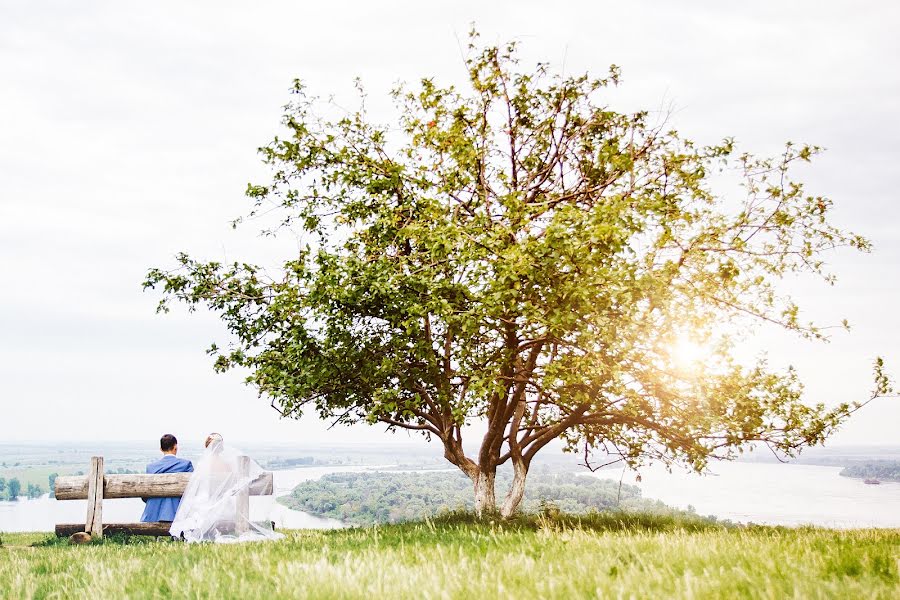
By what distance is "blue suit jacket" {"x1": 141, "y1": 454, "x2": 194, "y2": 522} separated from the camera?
16375mm

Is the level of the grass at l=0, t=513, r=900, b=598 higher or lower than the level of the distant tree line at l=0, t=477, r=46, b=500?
higher

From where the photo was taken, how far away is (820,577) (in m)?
5.95

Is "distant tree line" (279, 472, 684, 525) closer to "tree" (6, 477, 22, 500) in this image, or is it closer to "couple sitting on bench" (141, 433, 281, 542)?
"couple sitting on bench" (141, 433, 281, 542)

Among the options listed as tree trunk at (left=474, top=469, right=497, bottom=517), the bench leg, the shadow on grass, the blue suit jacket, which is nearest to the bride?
the shadow on grass

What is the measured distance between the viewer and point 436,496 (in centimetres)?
2847

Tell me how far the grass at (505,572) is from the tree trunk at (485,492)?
304 inches

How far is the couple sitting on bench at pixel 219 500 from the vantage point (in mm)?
15047

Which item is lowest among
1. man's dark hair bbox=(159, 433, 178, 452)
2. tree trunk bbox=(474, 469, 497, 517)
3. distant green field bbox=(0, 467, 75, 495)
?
distant green field bbox=(0, 467, 75, 495)

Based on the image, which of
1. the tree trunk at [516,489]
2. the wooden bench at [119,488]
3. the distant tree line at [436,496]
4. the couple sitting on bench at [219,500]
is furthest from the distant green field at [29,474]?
the tree trunk at [516,489]

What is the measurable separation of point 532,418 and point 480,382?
618cm

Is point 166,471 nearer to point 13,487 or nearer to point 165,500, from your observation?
point 165,500

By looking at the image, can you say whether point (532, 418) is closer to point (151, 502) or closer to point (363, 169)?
point (363, 169)

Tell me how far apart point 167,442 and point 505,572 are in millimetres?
13289

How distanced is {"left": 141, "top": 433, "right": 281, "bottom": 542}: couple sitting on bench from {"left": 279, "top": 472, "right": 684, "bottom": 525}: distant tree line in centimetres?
111
